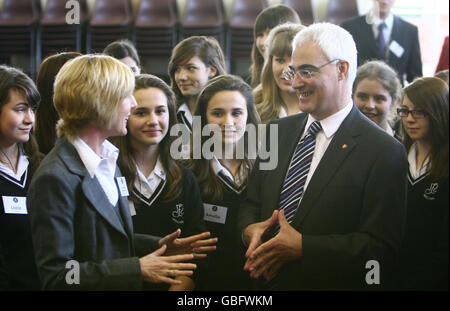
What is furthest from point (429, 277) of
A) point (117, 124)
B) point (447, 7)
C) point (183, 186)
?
point (447, 7)

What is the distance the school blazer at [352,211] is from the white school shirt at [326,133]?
0.12 ft

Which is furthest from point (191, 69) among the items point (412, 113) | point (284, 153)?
point (412, 113)

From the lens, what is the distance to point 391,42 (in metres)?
3.29

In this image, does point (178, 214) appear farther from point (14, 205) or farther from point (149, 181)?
point (14, 205)

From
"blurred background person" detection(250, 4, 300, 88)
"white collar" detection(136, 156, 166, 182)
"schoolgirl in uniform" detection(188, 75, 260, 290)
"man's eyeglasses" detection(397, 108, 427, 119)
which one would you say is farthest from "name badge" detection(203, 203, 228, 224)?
"blurred background person" detection(250, 4, 300, 88)

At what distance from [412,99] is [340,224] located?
840 mm

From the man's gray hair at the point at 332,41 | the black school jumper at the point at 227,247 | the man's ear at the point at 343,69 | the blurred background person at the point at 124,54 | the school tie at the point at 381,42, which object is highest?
the school tie at the point at 381,42

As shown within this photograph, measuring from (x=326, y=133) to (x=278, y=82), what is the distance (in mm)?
810

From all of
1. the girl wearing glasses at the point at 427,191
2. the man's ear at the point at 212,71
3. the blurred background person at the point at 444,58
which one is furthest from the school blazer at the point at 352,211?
the blurred background person at the point at 444,58

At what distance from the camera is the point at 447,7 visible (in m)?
2.99

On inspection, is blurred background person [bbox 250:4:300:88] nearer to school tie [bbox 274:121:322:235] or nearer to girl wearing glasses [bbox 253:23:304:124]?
girl wearing glasses [bbox 253:23:304:124]

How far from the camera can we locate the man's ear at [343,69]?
72.9 inches

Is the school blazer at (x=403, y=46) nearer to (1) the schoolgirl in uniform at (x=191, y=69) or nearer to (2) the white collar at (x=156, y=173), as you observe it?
(1) the schoolgirl in uniform at (x=191, y=69)
